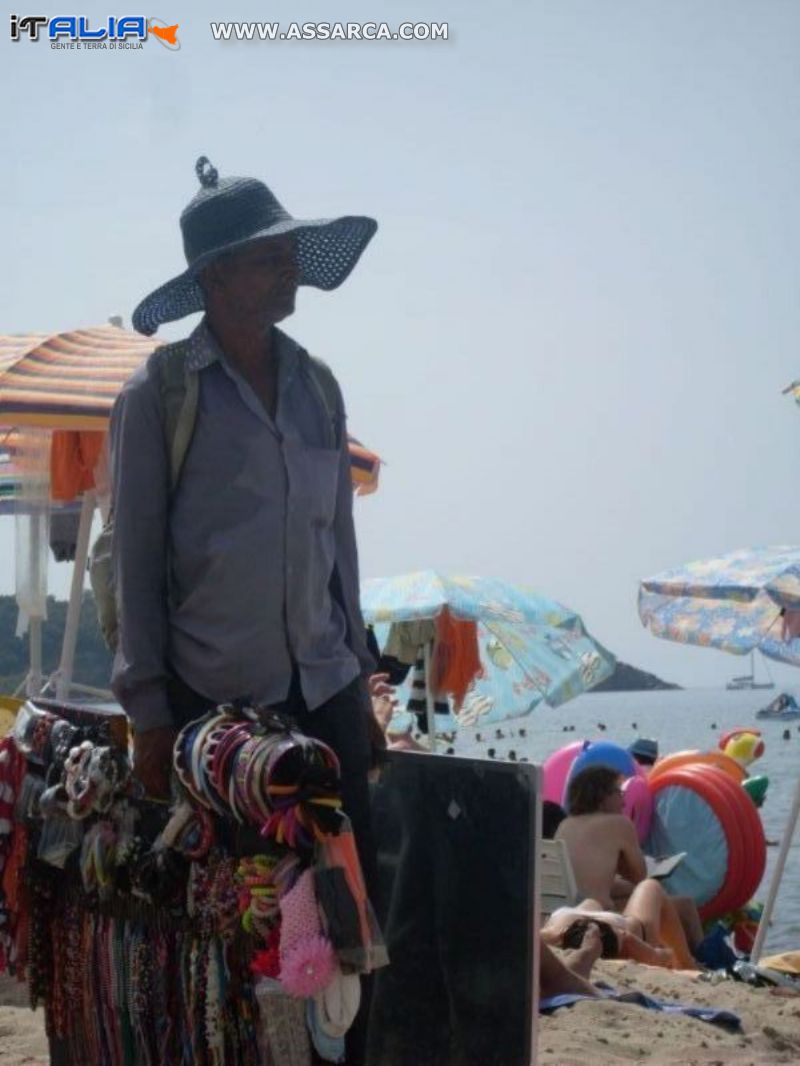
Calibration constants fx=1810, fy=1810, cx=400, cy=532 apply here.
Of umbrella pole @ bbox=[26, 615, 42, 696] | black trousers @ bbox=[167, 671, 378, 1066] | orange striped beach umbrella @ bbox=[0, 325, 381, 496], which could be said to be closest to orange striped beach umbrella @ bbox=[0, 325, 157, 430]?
orange striped beach umbrella @ bbox=[0, 325, 381, 496]

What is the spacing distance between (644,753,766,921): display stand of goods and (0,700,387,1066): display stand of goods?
724 centimetres

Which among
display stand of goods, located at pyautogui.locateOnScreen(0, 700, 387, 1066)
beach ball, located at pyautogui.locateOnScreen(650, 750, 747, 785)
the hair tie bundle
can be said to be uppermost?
the hair tie bundle

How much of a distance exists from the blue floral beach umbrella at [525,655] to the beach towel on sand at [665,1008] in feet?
23.1

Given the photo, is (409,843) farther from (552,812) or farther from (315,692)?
(552,812)

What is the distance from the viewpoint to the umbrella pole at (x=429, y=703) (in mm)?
12914

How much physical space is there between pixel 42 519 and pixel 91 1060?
19.2ft

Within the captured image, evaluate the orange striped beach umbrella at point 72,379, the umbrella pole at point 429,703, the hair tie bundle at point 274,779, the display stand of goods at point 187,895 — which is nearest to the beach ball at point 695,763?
the umbrella pole at point 429,703

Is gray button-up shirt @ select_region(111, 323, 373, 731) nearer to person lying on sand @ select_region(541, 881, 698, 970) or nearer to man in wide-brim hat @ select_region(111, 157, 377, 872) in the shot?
man in wide-brim hat @ select_region(111, 157, 377, 872)

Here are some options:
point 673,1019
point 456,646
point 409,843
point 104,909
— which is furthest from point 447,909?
point 456,646

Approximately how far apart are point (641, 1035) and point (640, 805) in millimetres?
5850

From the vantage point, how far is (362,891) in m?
3.16

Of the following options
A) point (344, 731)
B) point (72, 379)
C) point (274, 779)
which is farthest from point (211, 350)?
point (72, 379)

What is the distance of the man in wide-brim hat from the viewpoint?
3510 mm

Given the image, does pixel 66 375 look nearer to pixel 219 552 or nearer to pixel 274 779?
pixel 219 552
